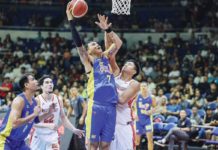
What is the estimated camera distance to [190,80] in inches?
698

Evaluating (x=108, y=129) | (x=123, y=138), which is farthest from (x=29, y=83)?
(x=123, y=138)

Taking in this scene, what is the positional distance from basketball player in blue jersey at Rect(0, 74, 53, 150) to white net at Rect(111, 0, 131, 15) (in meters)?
2.29

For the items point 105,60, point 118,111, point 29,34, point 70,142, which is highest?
point 29,34

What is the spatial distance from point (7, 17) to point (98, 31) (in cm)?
414

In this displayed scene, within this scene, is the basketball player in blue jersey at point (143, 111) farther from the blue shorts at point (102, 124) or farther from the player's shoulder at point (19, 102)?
the player's shoulder at point (19, 102)

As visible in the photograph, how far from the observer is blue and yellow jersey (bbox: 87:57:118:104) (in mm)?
7973

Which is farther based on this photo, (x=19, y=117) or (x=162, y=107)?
(x=162, y=107)

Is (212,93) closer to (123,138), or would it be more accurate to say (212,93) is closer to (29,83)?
(123,138)

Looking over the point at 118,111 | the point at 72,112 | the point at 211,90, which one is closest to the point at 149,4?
the point at 211,90

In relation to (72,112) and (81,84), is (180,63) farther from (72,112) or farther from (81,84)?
(72,112)

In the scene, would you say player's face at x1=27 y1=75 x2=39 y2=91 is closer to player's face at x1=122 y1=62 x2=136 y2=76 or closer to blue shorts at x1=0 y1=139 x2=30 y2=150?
blue shorts at x1=0 y1=139 x2=30 y2=150

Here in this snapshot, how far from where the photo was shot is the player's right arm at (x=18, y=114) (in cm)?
727

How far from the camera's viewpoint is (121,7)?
9.62 metres

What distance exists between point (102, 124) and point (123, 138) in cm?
64
